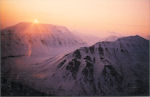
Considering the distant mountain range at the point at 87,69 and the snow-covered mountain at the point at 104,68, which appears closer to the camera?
the distant mountain range at the point at 87,69

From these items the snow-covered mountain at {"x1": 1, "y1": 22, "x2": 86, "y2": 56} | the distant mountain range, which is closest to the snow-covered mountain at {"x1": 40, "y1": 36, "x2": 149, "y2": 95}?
the distant mountain range

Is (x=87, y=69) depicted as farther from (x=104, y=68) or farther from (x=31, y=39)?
(x=31, y=39)

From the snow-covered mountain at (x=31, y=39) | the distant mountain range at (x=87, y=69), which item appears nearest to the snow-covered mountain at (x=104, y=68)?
the distant mountain range at (x=87, y=69)

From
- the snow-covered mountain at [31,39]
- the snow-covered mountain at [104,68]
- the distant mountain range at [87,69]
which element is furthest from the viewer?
the snow-covered mountain at [31,39]

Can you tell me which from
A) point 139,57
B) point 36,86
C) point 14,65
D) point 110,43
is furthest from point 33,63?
point 139,57

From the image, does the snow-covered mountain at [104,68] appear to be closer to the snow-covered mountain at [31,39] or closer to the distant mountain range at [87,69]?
the distant mountain range at [87,69]

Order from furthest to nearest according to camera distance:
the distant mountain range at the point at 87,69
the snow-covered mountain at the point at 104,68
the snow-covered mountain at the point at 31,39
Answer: the snow-covered mountain at the point at 31,39 → the snow-covered mountain at the point at 104,68 → the distant mountain range at the point at 87,69

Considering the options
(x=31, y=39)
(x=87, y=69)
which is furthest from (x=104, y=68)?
(x=31, y=39)
